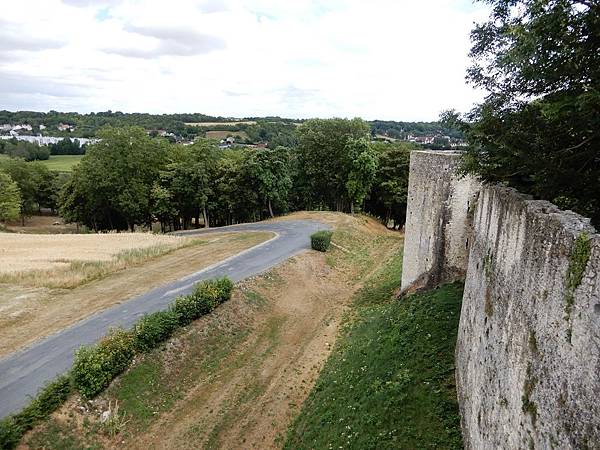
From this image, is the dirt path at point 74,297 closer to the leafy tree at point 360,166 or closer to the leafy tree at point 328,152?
the leafy tree at point 360,166

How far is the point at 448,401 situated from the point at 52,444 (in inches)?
417

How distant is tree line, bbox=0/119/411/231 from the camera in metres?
46.6

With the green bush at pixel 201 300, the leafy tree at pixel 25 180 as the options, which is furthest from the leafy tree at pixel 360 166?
the leafy tree at pixel 25 180

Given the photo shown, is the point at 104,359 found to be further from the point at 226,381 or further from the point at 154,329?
the point at 226,381

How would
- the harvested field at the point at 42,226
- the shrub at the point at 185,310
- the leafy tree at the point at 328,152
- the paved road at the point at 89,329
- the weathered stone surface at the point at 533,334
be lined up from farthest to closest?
the harvested field at the point at 42,226 → the leafy tree at the point at 328,152 → the shrub at the point at 185,310 → the paved road at the point at 89,329 → the weathered stone surface at the point at 533,334

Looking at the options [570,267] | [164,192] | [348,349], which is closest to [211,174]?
[164,192]

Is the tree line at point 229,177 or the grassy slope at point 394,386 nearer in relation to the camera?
the grassy slope at point 394,386

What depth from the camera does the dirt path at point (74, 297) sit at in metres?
17.8

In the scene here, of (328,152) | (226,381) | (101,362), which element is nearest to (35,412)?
(101,362)

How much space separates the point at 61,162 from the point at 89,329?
10436 cm

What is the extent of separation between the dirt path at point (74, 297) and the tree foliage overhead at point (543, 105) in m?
16.9

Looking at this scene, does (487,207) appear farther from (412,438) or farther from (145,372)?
(145,372)

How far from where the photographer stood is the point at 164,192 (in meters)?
45.1

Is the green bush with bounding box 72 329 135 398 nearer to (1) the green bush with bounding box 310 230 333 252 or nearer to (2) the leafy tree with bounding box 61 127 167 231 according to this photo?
(1) the green bush with bounding box 310 230 333 252
